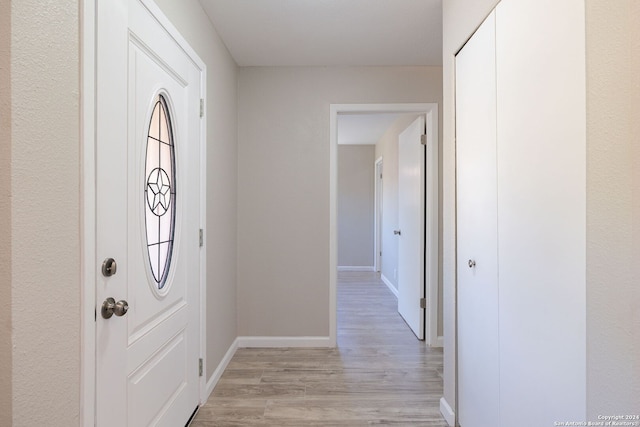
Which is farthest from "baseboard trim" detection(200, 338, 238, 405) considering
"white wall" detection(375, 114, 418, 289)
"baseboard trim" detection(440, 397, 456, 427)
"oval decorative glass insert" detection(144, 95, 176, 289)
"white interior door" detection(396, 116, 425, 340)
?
"white wall" detection(375, 114, 418, 289)

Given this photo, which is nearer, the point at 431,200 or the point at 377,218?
the point at 431,200

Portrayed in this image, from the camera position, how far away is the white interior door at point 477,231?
4.73 feet

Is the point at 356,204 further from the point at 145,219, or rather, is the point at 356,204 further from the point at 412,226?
the point at 145,219

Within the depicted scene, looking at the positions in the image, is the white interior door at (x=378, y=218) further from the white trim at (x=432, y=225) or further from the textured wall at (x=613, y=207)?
the textured wall at (x=613, y=207)

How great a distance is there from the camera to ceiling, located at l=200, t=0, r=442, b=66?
2.11 metres

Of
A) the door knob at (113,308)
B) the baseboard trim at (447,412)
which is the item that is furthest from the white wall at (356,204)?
the door knob at (113,308)

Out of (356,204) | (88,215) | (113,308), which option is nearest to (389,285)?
(356,204)

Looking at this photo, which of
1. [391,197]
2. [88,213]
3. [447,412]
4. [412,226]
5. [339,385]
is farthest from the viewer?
[391,197]

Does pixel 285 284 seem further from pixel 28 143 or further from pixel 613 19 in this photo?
pixel 613 19

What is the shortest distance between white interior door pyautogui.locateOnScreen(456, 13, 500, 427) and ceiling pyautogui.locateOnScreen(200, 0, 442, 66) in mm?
680

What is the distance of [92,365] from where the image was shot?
106cm

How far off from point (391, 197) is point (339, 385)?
3.08 meters

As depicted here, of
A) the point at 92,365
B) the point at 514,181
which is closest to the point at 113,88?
the point at 92,365

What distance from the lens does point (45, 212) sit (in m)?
0.86
